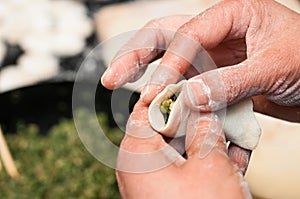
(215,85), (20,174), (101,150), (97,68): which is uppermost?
(215,85)

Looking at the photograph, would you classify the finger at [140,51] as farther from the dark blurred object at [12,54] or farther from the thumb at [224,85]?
the dark blurred object at [12,54]

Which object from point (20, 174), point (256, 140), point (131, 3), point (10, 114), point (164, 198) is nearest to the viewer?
point (164, 198)

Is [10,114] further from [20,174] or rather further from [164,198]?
[164,198]

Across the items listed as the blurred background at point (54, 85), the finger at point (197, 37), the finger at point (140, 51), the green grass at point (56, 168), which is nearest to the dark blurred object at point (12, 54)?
the blurred background at point (54, 85)

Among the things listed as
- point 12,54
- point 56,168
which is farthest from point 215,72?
point 12,54

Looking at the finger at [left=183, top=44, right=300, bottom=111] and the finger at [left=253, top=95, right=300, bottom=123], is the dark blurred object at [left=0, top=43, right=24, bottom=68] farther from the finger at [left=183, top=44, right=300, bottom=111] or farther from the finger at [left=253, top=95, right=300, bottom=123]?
the finger at [left=183, top=44, right=300, bottom=111]

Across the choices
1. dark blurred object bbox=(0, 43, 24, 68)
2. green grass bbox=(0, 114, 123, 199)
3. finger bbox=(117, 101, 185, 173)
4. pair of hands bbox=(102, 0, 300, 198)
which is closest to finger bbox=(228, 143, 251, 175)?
pair of hands bbox=(102, 0, 300, 198)

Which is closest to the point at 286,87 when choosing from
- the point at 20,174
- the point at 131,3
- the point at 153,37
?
the point at 153,37
